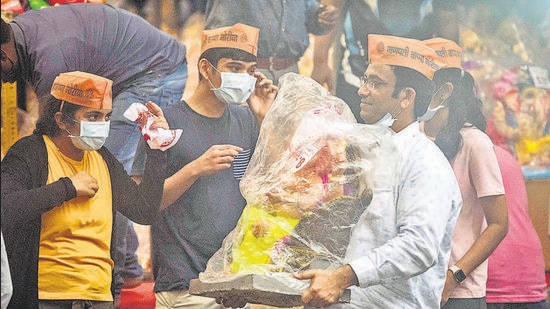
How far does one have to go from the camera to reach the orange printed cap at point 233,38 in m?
4.13

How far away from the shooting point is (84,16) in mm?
4105

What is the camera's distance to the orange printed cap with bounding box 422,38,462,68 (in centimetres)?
424

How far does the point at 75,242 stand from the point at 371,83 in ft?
5.03

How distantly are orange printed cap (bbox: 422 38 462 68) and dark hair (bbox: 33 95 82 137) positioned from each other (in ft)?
5.50

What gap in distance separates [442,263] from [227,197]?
1.04m

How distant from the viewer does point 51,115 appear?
4.01 meters

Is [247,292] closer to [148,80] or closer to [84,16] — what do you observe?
[148,80]

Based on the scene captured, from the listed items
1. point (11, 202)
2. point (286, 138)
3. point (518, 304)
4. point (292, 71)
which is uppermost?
point (292, 71)

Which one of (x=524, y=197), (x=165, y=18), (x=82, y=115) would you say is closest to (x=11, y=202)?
(x=82, y=115)

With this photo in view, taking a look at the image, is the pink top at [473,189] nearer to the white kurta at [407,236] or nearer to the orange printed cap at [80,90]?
the white kurta at [407,236]

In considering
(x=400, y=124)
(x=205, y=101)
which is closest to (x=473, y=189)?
(x=400, y=124)

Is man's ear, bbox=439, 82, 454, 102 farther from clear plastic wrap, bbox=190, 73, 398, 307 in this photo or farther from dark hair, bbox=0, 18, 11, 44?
dark hair, bbox=0, 18, 11, 44

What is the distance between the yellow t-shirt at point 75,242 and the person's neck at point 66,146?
16 millimetres

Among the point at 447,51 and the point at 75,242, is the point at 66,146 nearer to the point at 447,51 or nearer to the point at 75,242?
the point at 75,242
